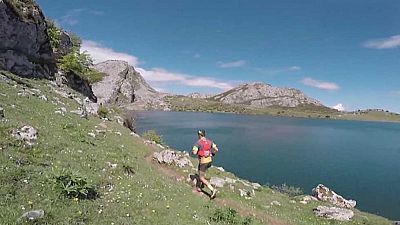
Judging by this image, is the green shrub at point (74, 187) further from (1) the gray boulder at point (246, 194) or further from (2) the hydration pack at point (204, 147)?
(1) the gray boulder at point (246, 194)

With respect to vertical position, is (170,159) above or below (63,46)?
below

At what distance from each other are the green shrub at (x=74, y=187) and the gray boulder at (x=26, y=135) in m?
5.91

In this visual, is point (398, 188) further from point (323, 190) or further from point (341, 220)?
point (341, 220)

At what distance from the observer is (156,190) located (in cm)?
1952

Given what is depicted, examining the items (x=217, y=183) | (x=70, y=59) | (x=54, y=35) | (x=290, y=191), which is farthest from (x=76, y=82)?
(x=217, y=183)

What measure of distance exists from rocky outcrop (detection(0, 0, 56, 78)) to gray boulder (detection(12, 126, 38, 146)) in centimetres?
3118

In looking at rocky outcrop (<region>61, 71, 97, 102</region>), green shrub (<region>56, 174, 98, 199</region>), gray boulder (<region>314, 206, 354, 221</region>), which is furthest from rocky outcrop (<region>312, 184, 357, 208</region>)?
rocky outcrop (<region>61, 71, 97, 102</region>)

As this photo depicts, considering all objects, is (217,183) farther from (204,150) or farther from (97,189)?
(97,189)

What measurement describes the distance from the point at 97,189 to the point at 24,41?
48915 millimetres

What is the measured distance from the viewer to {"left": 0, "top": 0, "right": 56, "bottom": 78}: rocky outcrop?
50.4 metres

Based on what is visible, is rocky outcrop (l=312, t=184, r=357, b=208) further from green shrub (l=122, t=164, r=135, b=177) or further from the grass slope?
green shrub (l=122, t=164, r=135, b=177)

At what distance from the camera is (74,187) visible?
Answer: 47.6ft

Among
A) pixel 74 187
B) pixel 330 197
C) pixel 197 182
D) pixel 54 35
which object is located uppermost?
pixel 54 35

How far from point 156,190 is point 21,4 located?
171ft
